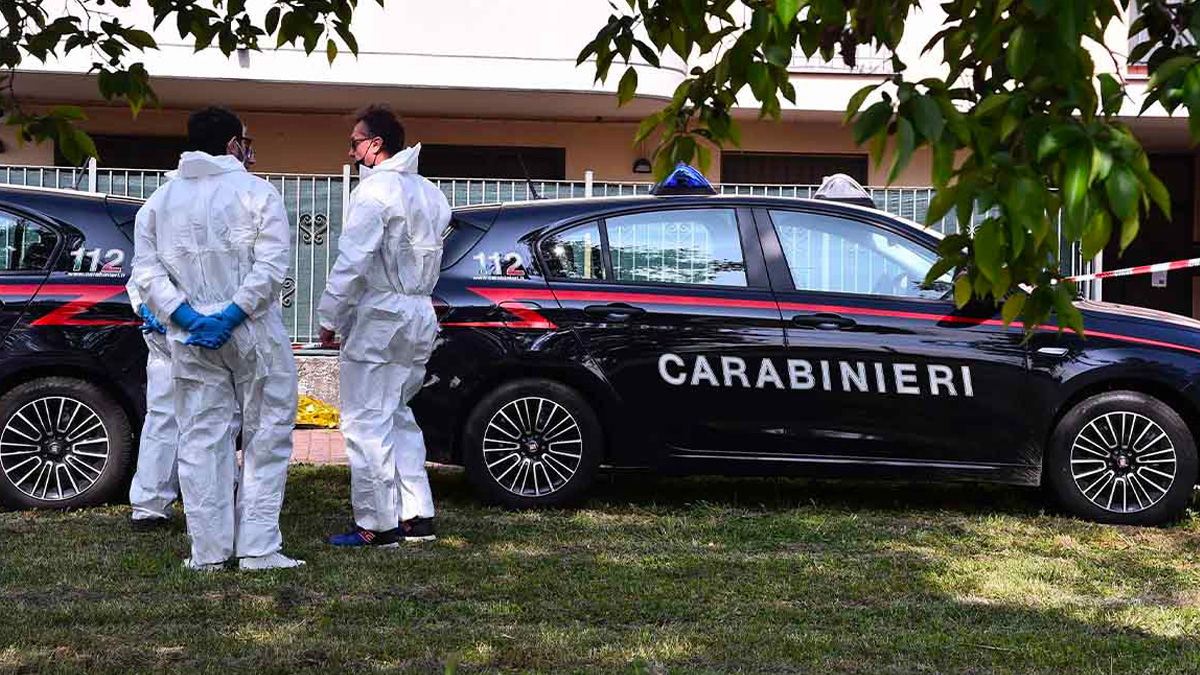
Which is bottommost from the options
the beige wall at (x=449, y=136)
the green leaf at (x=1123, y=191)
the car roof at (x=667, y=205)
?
the green leaf at (x=1123, y=191)

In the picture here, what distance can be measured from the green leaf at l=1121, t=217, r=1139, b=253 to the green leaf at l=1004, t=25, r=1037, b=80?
11.1 inches

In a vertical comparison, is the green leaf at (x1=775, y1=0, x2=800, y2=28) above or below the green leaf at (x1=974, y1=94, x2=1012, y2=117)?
above

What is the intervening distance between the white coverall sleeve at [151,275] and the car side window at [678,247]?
8.35 ft

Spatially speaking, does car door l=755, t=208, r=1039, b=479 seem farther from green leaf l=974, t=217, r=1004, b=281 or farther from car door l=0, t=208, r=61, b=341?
green leaf l=974, t=217, r=1004, b=281

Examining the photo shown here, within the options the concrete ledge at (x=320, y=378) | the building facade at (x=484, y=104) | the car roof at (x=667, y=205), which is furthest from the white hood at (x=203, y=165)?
the building facade at (x=484, y=104)

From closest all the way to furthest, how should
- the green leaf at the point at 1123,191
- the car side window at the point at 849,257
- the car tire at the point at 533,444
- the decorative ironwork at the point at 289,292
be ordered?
the green leaf at the point at 1123,191 < the car tire at the point at 533,444 < the car side window at the point at 849,257 < the decorative ironwork at the point at 289,292

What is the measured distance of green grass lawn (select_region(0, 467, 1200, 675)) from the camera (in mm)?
4941

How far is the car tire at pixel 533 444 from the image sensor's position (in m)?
7.74

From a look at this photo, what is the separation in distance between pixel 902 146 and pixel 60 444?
21.0ft

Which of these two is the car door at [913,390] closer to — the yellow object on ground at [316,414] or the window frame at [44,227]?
the window frame at [44,227]

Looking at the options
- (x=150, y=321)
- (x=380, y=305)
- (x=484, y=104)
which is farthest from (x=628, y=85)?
(x=484, y=104)

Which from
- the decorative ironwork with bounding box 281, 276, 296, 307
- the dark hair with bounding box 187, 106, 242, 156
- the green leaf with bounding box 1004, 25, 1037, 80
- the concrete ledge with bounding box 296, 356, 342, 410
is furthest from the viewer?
the decorative ironwork with bounding box 281, 276, 296, 307

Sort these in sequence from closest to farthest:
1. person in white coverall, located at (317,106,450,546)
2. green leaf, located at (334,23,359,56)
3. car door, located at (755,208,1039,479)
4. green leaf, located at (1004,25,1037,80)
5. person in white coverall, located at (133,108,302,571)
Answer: green leaf, located at (1004,25,1037,80) → green leaf, located at (334,23,359,56) → person in white coverall, located at (133,108,302,571) → person in white coverall, located at (317,106,450,546) → car door, located at (755,208,1039,479)

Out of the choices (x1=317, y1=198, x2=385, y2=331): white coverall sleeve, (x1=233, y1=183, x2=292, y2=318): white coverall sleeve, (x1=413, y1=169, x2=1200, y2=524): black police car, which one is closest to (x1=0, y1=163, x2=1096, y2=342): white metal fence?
(x1=413, y1=169, x2=1200, y2=524): black police car
